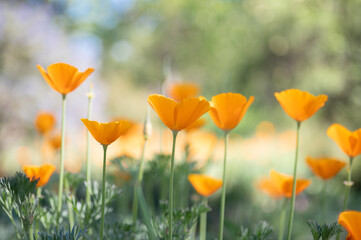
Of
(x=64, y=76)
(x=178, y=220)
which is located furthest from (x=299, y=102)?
(x=64, y=76)

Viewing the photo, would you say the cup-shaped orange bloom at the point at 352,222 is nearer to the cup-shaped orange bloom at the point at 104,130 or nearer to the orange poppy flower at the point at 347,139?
the orange poppy flower at the point at 347,139

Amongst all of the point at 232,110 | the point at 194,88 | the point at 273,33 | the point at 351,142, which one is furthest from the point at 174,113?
the point at 273,33

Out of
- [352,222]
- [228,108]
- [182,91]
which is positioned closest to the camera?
[352,222]

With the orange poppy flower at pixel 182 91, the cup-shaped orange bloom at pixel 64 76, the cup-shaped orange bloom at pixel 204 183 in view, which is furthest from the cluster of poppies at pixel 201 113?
the orange poppy flower at pixel 182 91

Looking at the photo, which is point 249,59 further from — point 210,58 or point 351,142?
point 351,142

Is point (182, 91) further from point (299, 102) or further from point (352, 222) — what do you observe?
point (352, 222)

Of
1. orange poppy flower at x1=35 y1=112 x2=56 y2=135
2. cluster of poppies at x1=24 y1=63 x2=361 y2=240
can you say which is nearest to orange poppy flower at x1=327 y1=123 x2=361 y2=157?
cluster of poppies at x1=24 y1=63 x2=361 y2=240
